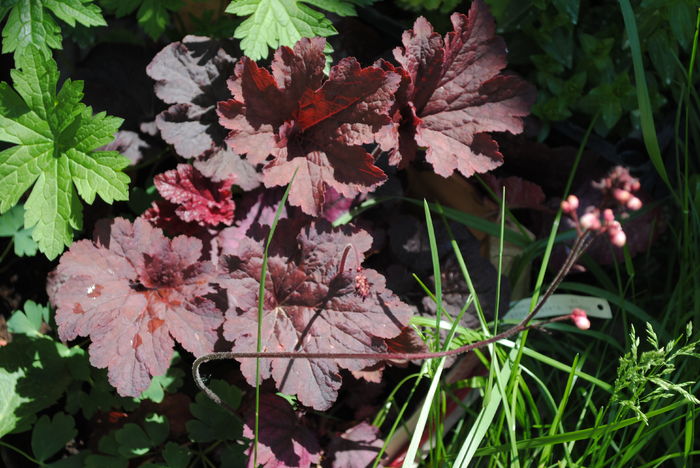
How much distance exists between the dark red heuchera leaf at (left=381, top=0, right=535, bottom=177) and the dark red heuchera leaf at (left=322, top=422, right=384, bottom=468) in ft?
2.38

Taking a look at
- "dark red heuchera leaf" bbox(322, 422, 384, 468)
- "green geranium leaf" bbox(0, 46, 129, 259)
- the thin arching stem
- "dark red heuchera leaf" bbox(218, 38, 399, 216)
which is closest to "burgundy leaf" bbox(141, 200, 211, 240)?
"green geranium leaf" bbox(0, 46, 129, 259)

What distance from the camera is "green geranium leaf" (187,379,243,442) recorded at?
174cm

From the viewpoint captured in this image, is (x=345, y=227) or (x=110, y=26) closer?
(x=345, y=227)

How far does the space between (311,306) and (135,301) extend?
0.42 metres

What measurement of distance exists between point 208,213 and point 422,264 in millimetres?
601

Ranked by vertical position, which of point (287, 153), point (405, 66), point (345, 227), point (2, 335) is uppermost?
point (405, 66)

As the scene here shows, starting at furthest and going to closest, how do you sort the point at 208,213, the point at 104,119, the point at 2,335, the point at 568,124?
the point at 568,124, the point at 2,335, the point at 208,213, the point at 104,119

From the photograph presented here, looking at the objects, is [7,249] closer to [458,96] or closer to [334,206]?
[334,206]

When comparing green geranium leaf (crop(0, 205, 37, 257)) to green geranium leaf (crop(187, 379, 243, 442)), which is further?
green geranium leaf (crop(0, 205, 37, 257))

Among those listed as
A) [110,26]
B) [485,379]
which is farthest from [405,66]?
[110,26]

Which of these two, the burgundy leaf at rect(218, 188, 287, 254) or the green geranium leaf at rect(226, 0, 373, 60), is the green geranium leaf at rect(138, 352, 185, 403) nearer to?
the burgundy leaf at rect(218, 188, 287, 254)

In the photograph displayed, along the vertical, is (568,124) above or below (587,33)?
below

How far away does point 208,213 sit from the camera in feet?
5.77

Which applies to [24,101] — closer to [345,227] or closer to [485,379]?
[345,227]
